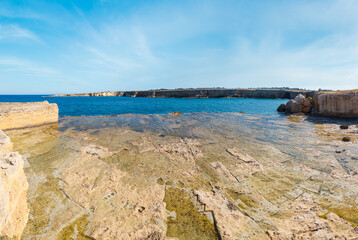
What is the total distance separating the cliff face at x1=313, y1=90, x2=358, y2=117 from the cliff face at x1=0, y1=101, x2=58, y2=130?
1026 inches

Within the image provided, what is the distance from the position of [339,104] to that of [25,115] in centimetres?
2679

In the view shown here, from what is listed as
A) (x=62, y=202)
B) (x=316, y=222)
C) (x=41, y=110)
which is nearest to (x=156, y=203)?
(x=62, y=202)

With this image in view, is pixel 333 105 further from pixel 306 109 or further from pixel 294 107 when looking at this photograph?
pixel 294 107

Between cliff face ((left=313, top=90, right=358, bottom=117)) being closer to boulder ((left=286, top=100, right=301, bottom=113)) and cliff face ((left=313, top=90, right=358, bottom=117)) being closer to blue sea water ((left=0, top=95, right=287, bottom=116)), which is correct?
boulder ((left=286, top=100, right=301, bottom=113))

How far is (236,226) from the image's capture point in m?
2.98

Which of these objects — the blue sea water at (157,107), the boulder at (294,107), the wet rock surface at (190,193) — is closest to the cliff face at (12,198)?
the wet rock surface at (190,193)

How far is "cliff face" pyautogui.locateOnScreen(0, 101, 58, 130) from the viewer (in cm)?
1022

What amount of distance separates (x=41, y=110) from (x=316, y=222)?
1636 centimetres

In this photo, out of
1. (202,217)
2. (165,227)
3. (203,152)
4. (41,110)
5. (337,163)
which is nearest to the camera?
(165,227)

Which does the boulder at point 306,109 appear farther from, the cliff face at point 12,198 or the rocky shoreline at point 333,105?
the cliff face at point 12,198

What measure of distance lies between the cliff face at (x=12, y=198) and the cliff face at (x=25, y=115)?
420 inches

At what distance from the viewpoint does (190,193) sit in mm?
4020

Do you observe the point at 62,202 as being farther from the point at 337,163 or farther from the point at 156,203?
the point at 337,163

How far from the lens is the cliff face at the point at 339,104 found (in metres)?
14.6
